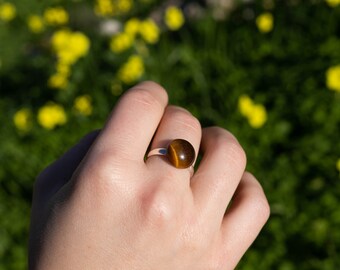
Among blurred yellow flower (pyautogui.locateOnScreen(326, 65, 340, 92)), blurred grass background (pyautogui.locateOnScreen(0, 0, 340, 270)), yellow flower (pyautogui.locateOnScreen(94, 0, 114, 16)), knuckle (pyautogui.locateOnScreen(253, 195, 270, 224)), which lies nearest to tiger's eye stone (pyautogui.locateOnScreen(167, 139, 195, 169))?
knuckle (pyautogui.locateOnScreen(253, 195, 270, 224))

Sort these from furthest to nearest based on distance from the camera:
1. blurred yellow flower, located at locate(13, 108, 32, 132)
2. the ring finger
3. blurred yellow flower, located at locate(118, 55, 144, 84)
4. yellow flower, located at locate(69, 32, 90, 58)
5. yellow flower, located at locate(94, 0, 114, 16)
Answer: yellow flower, located at locate(94, 0, 114, 16) < yellow flower, located at locate(69, 32, 90, 58) < blurred yellow flower, located at locate(13, 108, 32, 132) < blurred yellow flower, located at locate(118, 55, 144, 84) < the ring finger

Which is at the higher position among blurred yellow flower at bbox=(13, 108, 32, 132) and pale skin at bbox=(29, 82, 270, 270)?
pale skin at bbox=(29, 82, 270, 270)

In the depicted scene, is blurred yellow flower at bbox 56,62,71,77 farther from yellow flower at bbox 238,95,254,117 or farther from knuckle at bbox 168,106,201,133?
knuckle at bbox 168,106,201,133

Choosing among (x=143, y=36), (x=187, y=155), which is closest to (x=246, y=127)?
(x=143, y=36)

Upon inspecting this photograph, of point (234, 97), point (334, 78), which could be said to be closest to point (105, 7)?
point (234, 97)

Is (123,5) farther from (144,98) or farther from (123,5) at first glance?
(144,98)

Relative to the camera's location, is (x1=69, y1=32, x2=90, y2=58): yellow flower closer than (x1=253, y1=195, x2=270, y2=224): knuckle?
No

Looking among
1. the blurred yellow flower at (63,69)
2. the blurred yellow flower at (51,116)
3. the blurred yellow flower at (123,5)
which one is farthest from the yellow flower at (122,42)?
the blurred yellow flower at (123,5)

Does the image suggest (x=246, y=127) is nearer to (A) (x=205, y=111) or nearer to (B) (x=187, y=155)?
(A) (x=205, y=111)
